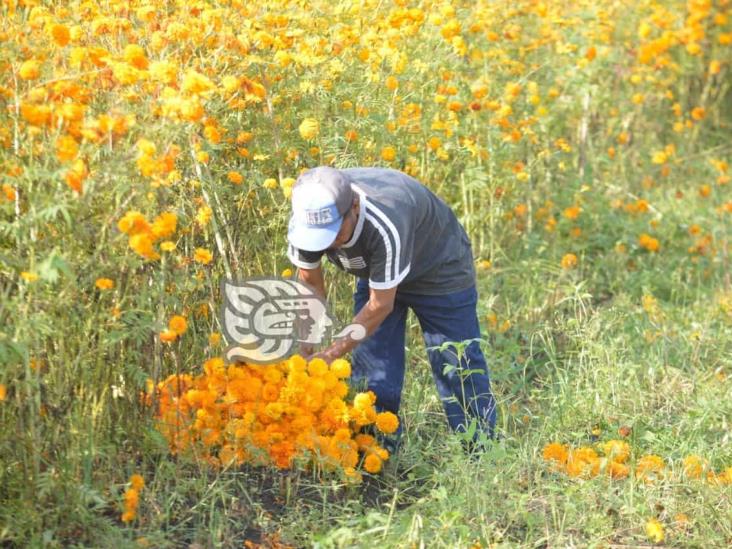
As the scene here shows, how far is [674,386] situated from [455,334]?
1.28 metres

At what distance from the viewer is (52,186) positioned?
3070 millimetres

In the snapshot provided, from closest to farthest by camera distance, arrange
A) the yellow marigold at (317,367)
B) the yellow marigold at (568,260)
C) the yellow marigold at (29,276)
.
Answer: the yellow marigold at (29,276), the yellow marigold at (317,367), the yellow marigold at (568,260)

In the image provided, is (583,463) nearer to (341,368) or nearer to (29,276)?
(341,368)

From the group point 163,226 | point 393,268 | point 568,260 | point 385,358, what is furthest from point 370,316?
point 568,260

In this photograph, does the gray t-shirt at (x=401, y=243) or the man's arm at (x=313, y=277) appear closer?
the gray t-shirt at (x=401, y=243)

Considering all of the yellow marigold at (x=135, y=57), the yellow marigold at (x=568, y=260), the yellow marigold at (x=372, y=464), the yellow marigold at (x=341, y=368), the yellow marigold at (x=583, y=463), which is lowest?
the yellow marigold at (x=583, y=463)

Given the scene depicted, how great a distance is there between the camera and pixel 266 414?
3.67 m

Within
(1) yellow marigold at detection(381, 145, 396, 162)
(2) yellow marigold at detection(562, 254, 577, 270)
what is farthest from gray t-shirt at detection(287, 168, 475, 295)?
(2) yellow marigold at detection(562, 254, 577, 270)

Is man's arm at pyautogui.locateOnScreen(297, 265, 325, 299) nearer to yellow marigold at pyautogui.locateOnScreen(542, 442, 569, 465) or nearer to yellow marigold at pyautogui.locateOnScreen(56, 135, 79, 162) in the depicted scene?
yellow marigold at pyautogui.locateOnScreen(542, 442, 569, 465)

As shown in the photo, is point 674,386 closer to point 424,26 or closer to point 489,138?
point 489,138

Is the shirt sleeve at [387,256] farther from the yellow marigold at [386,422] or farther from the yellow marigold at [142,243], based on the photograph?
the yellow marigold at [142,243]

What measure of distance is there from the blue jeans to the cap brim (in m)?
Result: 0.76

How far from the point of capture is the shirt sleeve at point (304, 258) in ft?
12.6

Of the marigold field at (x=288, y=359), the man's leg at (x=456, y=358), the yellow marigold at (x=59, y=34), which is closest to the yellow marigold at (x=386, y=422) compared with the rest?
the marigold field at (x=288, y=359)
